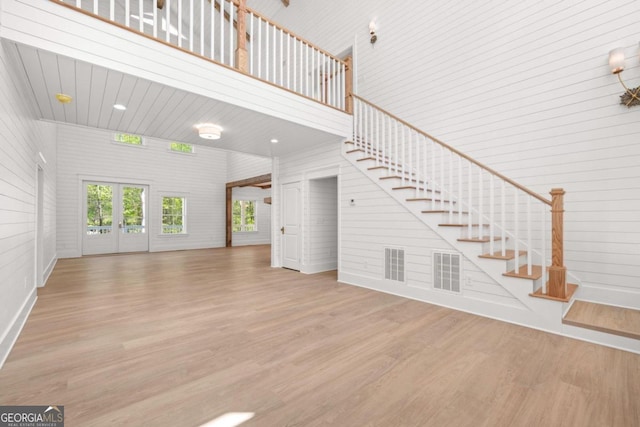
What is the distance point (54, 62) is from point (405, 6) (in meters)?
5.43

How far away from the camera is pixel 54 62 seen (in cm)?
264

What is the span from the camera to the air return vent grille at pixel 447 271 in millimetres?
3637

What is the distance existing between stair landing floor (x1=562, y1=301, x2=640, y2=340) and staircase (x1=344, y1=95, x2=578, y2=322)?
147mm

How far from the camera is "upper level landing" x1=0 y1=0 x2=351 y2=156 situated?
8.11ft

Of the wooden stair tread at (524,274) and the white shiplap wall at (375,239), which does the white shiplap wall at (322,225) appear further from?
the wooden stair tread at (524,274)

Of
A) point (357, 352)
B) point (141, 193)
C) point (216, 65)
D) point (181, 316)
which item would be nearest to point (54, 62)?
point (216, 65)

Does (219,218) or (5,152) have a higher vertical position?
(5,152)

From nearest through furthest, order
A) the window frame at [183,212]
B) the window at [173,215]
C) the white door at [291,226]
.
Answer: the white door at [291,226]
the window frame at [183,212]
the window at [173,215]

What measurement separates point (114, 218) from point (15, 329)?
23.3ft

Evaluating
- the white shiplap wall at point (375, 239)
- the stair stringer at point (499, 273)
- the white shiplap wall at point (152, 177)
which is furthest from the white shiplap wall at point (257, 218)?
the stair stringer at point (499, 273)

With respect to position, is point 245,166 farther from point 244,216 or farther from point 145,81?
point 145,81

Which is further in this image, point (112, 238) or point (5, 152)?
point (112, 238)

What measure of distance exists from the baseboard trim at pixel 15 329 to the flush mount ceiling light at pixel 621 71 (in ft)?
21.0

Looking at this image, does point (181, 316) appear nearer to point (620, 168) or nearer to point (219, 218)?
point (620, 168)
